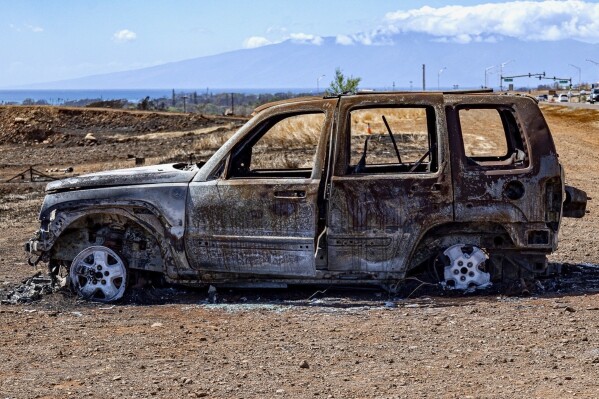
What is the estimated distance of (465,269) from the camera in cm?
935

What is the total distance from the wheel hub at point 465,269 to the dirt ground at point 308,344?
173 millimetres

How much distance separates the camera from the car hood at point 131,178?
30.9 feet

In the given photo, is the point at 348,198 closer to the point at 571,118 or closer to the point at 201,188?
the point at 201,188

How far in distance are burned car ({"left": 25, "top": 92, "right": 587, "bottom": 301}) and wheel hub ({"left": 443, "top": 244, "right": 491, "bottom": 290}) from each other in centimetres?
1

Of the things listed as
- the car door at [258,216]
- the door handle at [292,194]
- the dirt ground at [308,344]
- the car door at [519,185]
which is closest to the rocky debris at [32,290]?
the dirt ground at [308,344]

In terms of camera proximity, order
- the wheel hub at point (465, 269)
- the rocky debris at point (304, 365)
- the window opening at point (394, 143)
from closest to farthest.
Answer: the rocky debris at point (304, 365), the wheel hub at point (465, 269), the window opening at point (394, 143)

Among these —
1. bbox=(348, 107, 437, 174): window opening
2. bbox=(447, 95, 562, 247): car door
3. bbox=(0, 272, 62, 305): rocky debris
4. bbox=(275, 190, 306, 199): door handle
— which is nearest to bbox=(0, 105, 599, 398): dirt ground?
bbox=(0, 272, 62, 305): rocky debris

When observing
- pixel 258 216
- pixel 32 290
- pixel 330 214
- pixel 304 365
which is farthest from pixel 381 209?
pixel 32 290

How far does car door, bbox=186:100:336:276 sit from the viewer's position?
9.15m

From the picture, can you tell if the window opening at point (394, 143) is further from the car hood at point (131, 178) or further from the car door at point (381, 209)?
the car hood at point (131, 178)

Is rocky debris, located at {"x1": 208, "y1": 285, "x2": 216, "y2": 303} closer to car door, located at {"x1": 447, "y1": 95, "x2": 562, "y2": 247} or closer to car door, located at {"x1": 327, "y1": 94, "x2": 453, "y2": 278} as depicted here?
car door, located at {"x1": 327, "y1": 94, "x2": 453, "y2": 278}

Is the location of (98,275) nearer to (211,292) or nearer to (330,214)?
(211,292)

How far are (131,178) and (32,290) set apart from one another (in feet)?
5.12

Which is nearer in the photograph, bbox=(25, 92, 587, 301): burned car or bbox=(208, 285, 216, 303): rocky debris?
bbox=(25, 92, 587, 301): burned car
